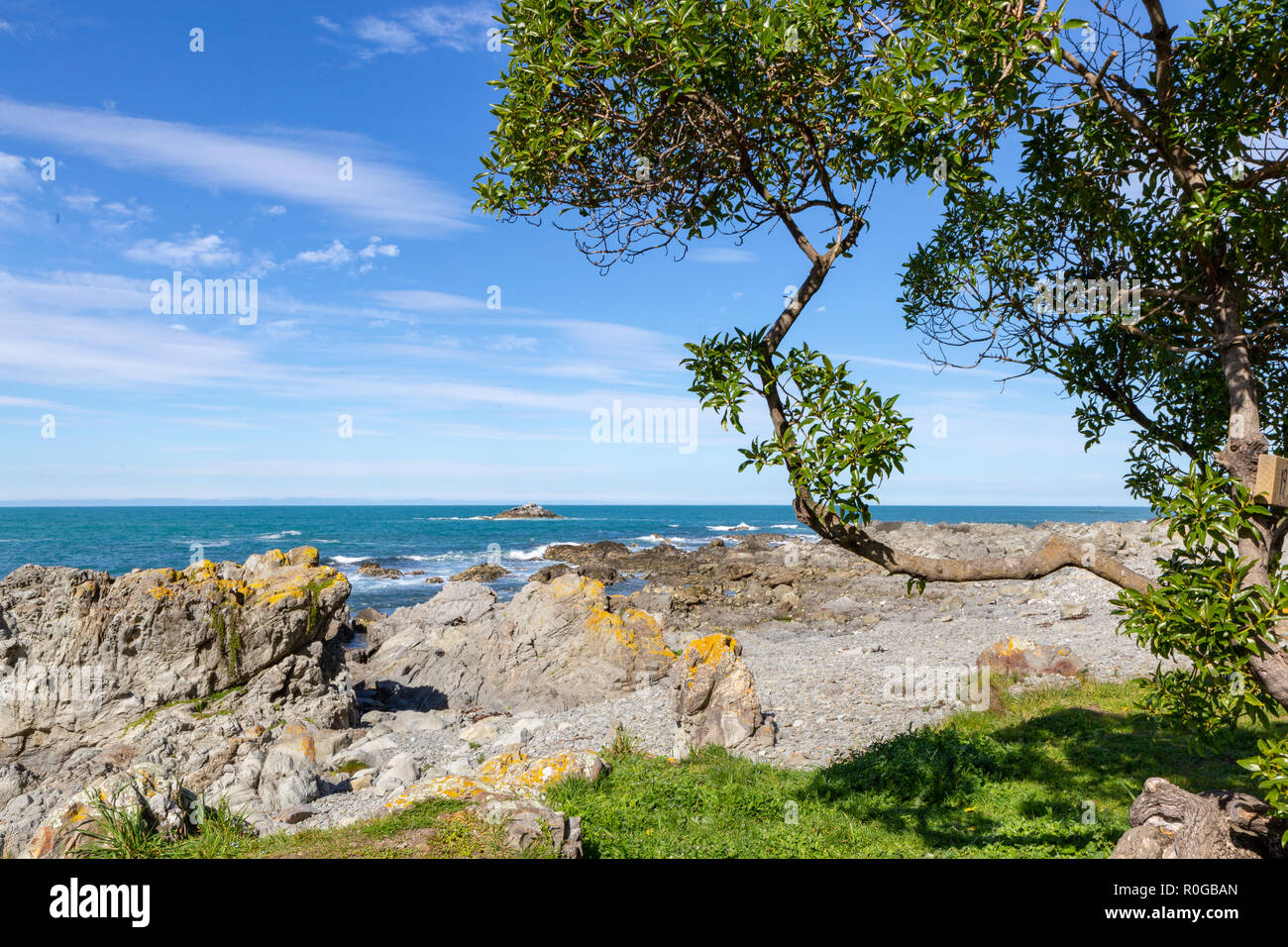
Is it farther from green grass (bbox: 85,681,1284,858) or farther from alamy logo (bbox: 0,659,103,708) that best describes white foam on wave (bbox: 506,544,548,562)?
green grass (bbox: 85,681,1284,858)

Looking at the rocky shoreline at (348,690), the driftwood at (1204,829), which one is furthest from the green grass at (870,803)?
the rocky shoreline at (348,690)

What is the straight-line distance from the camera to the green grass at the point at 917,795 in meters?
7.88

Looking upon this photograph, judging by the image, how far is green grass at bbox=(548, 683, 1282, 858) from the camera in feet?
25.8

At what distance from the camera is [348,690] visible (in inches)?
617

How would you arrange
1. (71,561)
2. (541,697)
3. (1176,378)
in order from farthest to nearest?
(71,561)
(541,697)
(1176,378)

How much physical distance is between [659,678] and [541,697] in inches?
119

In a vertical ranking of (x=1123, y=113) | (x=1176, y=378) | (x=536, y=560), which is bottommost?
(x=536, y=560)

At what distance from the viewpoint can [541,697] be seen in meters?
18.0

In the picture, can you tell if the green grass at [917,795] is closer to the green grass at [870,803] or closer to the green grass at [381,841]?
the green grass at [870,803]

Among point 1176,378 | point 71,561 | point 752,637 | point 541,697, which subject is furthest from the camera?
point 71,561

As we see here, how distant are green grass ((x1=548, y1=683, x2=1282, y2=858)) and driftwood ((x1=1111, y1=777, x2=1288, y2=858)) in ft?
3.62
